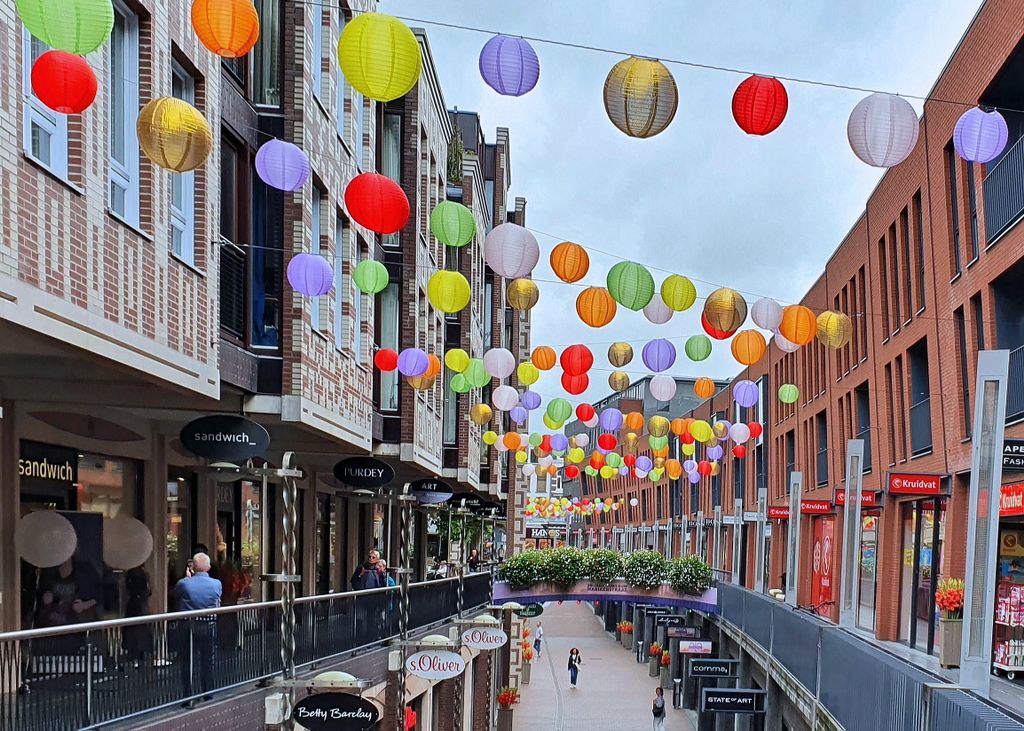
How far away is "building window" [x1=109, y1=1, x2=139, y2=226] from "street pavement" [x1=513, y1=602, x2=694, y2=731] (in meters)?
36.5

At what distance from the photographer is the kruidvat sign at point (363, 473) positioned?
721 inches

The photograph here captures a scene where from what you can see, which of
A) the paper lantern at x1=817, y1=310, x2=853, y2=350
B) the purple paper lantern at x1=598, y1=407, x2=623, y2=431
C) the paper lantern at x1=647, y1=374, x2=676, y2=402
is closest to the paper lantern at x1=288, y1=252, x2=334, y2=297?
the paper lantern at x1=817, y1=310, x2=853, y2=350

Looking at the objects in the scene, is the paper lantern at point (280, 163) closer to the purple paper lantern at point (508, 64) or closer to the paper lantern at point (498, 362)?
the purple paper lantern at point (508, 64)

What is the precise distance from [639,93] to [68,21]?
436 centimetres

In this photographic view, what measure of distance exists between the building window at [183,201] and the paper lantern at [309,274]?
5.06 feet

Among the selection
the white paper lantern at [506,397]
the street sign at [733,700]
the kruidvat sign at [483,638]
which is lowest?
the street sign at [733,700]

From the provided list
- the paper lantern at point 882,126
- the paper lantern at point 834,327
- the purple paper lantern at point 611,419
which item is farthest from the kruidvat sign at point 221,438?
the purple paper lantern at point 611,419

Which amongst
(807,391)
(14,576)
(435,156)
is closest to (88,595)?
(14,576)

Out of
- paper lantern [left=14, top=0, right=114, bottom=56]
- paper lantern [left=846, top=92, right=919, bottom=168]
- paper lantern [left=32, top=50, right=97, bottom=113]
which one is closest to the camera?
paper lantern [left=14, top=0, right=114, bottom=56]

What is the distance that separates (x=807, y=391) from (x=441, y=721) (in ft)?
68.1

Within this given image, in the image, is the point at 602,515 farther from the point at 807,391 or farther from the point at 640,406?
the point at 807,391

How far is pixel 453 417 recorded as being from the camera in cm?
3456

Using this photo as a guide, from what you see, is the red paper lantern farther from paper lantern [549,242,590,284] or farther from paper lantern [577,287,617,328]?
paper lantern [549,242,590,284]

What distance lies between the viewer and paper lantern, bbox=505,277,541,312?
1780 centimetres
